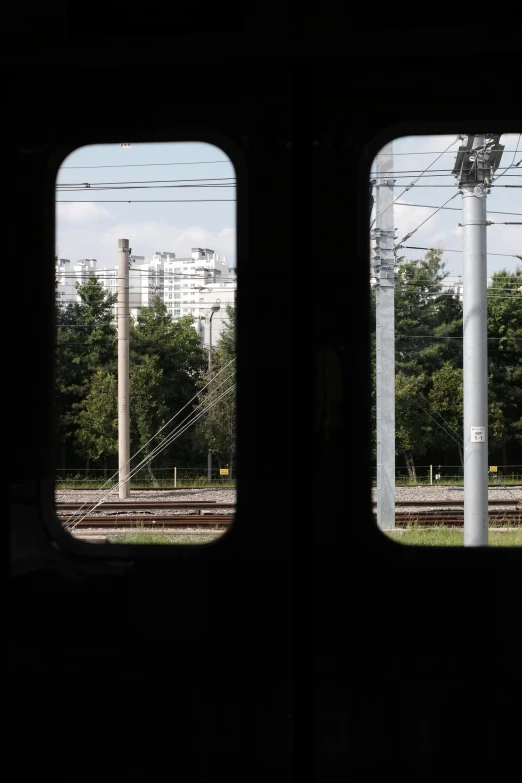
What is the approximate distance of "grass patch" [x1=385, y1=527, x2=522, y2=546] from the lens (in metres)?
1.95

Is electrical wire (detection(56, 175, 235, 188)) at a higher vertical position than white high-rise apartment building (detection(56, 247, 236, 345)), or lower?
higher

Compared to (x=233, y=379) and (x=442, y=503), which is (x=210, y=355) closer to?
(x=233, y=379)

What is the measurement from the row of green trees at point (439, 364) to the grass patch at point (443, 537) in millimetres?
149

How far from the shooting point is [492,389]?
1.96 m

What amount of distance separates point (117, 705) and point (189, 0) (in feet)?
5.63

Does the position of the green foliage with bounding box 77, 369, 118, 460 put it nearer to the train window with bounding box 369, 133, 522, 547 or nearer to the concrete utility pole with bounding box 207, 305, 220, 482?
the concrete utility pole with bounding box 207, 305, 220, 482

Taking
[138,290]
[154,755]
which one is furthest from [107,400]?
[154,755]

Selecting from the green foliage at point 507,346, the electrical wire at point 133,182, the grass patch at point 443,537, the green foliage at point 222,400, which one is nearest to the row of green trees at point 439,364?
the green foliage at point 507,346

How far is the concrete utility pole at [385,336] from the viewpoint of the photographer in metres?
1.96

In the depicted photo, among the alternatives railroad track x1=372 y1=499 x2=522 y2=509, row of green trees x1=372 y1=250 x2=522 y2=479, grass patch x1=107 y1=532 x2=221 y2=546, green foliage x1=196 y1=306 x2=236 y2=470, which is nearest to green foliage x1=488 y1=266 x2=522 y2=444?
row of green trees x1=372 y1=250 x2=522 y2=479

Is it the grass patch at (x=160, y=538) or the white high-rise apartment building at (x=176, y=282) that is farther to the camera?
the grass patch at (x=160, y=538)

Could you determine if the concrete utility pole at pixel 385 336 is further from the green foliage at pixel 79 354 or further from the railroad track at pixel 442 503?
the green foliage at pixel 79 354

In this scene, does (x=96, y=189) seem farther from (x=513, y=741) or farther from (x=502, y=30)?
(x=513, y=741)

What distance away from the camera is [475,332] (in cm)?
193
